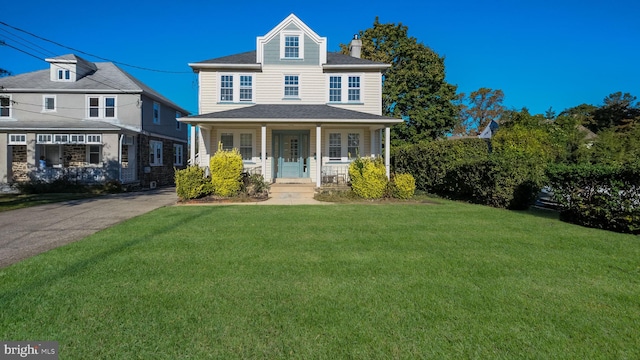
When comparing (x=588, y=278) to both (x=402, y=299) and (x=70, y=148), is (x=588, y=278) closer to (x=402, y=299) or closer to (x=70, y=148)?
(x=402, y=299)

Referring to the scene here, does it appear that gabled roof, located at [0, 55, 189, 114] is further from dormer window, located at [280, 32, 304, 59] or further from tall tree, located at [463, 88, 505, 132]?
tall tree, located at [463, 88, 505, 132]

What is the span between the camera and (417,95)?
2520 centimetres

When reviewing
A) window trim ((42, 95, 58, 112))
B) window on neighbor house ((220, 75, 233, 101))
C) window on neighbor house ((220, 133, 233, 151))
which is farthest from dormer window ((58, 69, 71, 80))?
window on neighbor house ((220, 133, 233, 151))

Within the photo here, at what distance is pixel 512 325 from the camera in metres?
3.20

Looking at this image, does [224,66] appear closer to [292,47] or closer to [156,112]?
[292,47]

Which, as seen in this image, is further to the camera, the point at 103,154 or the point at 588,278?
the point at 103,154

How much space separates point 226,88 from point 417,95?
14.6m

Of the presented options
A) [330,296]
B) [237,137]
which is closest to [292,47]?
[237,137]

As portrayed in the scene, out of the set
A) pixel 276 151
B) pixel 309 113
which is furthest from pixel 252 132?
pixel 309 113

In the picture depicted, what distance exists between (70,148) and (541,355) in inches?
1012

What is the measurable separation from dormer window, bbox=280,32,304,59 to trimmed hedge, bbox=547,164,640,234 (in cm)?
1280

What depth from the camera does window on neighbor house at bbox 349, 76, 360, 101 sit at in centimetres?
1759

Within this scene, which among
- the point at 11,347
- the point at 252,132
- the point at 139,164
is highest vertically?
the point at 252,132

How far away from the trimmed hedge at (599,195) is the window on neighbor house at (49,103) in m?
26.0
